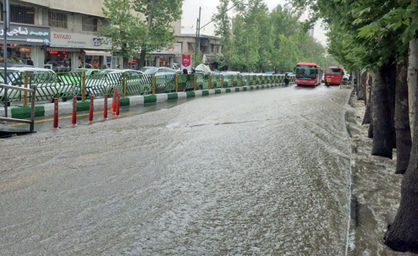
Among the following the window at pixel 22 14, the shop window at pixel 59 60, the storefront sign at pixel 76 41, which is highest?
the window at pixel 22 14

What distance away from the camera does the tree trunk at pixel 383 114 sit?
10.0 m

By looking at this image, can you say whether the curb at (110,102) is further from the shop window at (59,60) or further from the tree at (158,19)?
the shop window at (59,60)

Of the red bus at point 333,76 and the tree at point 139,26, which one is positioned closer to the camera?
the tree at point 139,26

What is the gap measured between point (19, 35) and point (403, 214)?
3152cm

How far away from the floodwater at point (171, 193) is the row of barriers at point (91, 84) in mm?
3739

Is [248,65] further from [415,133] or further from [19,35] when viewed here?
[415,133]

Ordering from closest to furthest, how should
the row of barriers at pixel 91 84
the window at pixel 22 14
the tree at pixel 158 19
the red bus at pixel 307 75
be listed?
the row of barriers at pixel 91 84 < the window at pixel 22 14 < the tree at pixel 158 19 < the red bus at pixel 307 75

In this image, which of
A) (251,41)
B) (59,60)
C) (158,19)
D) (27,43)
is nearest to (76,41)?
(59,60)

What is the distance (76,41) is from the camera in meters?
36.8

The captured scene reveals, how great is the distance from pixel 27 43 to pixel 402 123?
97.1 feet

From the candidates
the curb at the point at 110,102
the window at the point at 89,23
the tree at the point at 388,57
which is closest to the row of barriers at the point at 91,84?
the curb at the point at 110,102

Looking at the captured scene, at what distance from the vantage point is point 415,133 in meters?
4.59

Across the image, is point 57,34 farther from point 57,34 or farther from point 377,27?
point 377,27

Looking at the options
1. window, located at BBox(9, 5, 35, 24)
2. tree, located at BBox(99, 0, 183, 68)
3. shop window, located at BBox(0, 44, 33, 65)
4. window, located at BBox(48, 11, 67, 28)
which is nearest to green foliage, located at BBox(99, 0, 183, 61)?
tree, located at BBox(99, 0, 183, 68)
